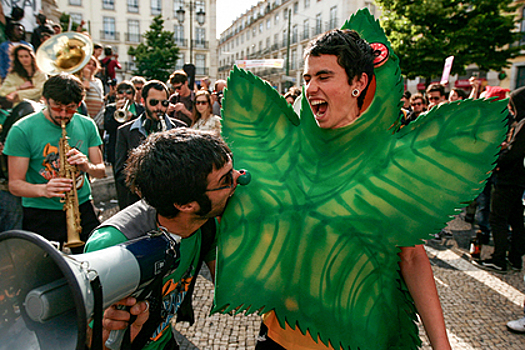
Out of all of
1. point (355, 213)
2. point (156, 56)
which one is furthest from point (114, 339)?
point (156, 56)

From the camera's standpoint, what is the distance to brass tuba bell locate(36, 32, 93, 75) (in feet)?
16.6

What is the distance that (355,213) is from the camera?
41.9 inches

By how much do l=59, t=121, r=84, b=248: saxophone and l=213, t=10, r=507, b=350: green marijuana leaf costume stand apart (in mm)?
1917

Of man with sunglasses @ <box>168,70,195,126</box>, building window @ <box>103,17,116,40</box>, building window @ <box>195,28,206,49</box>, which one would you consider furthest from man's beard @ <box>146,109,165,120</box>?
building window @ <box>195,28,206,49</box>

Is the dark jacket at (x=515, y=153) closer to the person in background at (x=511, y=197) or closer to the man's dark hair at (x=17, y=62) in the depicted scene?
the person in background at (x=511, y=197)

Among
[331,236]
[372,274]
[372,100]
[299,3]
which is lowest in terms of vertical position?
[372,274]

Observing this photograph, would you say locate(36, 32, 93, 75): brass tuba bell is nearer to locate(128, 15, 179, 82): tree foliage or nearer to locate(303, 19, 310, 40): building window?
locate(128, 15, 179, 82): tree foliage

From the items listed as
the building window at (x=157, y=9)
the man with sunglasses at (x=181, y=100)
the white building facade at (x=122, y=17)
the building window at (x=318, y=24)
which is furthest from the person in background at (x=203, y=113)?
the building window at (x=157, y=9)

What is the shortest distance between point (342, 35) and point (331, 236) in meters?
0.63

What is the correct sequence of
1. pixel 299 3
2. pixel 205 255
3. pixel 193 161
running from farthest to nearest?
pixel 299 3, pixel 205 255, pixel 193 161

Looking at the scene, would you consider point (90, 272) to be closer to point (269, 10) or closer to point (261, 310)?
Answer: point (261, 310)

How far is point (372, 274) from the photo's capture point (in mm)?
1068

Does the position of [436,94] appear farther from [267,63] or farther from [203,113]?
[267,63]

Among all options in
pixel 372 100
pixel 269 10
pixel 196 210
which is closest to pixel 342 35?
pixel 372 100
